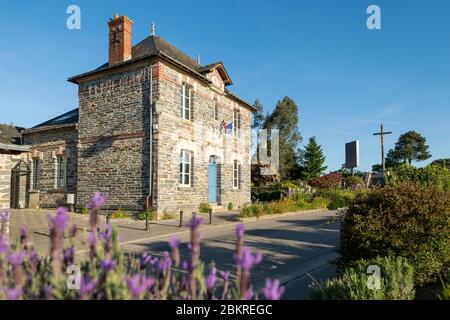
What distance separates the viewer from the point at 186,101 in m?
18.6

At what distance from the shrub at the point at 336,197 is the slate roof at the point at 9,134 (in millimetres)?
19042

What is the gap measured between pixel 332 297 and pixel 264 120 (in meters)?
40.5

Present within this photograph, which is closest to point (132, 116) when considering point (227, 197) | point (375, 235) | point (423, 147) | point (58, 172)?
point (58, 172)

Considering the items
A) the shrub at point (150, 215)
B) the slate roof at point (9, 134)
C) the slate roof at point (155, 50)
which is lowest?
the shrub at point (150, 215)

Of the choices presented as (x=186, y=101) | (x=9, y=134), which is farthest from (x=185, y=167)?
(x=9, y=134)

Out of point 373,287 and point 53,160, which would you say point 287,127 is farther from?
point 373,287

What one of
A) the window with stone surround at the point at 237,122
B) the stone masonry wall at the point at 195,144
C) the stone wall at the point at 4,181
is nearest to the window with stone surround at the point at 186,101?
the stone masonry wall at the point at 195,144

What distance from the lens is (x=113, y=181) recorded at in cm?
1739

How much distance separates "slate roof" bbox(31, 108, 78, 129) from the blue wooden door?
302 inches

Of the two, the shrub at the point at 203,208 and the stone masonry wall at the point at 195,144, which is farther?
the shrub at the point at 203,208

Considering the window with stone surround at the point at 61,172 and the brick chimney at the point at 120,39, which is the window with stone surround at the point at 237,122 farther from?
the window with stone surround at the point at 61,172

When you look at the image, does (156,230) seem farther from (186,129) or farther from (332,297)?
(332,297)

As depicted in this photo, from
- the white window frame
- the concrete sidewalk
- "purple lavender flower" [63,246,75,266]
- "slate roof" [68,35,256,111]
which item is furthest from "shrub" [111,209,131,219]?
"purple lavender flower" [63,246,75,266]

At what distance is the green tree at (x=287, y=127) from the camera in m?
42.2
